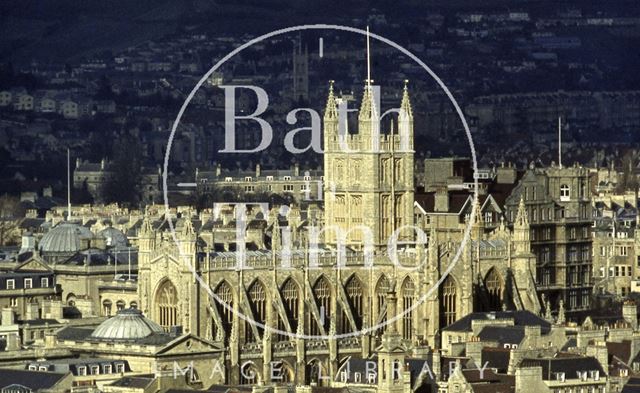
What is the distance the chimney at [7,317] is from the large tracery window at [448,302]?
1109 cm

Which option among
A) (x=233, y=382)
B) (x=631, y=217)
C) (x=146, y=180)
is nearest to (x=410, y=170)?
(x=233, y=382)

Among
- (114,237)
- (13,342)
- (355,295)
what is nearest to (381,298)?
(355,295)

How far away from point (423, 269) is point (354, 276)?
1.95 metres

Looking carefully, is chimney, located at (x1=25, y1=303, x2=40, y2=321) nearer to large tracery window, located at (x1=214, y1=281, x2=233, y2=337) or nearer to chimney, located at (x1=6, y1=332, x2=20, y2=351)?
large tracery window, located at (x1=214, y1=281, x2=233, y2=337)

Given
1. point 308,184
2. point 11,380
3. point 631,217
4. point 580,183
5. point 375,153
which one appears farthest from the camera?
point 308,184

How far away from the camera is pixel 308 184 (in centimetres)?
15725

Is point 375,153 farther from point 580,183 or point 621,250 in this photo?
point 621,250

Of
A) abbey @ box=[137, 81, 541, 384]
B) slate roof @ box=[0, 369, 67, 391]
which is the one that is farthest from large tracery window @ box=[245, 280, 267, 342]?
slate roof @ box=[0, 369, 67, 391]

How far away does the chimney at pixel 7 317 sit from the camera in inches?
3885

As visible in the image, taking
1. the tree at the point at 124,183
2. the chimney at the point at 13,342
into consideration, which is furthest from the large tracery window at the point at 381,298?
the tree at the point at 124,183

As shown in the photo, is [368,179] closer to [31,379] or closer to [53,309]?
[53,309]

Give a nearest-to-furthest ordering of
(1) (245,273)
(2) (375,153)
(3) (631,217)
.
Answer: (1) (245,273) < (2) (375,153) < (3) (631,217)

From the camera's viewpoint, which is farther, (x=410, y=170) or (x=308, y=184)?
(x=308, y=184)

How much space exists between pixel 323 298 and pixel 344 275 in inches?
41.3
